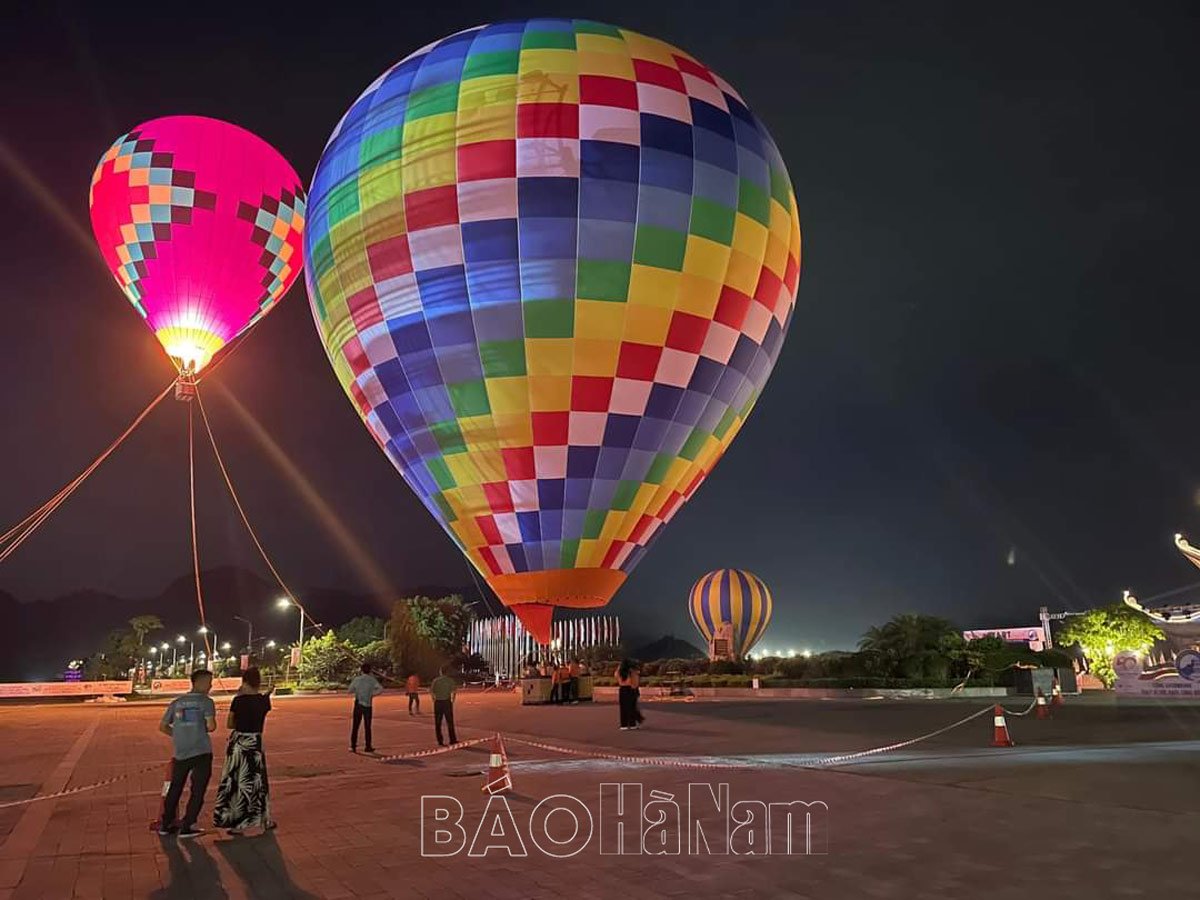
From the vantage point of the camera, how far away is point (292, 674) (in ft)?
259

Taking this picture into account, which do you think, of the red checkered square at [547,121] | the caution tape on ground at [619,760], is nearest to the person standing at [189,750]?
the caution tape on ground at [619,760]

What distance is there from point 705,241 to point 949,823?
12.2 metres

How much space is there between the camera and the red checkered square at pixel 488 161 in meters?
16.3

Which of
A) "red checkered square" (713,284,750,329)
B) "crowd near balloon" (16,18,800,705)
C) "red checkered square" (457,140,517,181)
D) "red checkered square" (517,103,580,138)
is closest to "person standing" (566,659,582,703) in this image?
"crowd near balloon" (16,18,800,705)

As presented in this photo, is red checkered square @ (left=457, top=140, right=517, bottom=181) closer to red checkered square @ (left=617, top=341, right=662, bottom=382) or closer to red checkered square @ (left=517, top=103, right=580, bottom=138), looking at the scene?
red checkered square @ (left=517, top=103, right=580, bottom=138)

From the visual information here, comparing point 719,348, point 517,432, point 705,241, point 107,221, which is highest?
point 107,221

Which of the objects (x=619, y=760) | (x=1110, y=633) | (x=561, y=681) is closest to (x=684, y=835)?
(x=619, y=760)

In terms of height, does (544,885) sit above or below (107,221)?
below

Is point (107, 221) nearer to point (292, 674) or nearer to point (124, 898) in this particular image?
point (124, 898)

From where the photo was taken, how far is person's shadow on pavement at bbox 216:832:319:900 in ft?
18.9

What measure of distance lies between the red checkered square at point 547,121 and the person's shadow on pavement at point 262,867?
12982mm

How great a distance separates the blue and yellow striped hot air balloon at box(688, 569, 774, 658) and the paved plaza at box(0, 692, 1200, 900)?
108 ft

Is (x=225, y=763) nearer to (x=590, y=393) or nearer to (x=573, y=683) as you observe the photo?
(x=590, y=393)


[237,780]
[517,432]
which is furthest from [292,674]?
[237,780]
